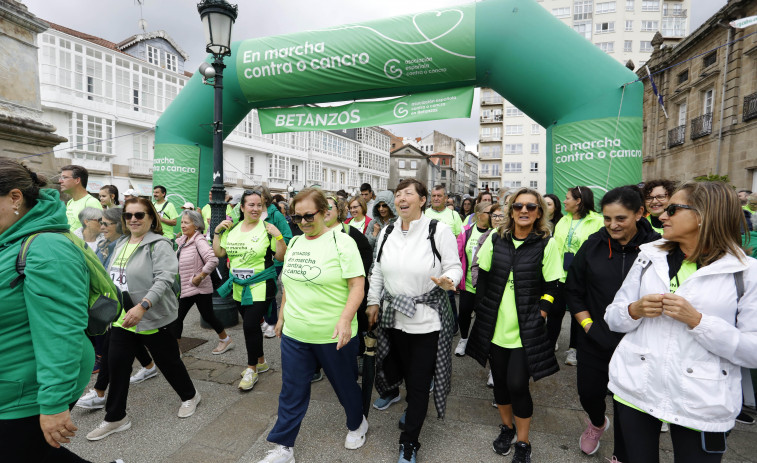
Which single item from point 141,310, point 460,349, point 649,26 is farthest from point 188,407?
point 649,26

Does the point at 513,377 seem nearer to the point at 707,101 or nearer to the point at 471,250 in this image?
the point at 471,250

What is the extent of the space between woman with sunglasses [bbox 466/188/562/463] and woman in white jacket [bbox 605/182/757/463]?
0.69 metres

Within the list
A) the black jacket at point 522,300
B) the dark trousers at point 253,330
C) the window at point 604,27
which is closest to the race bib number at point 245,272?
the dark trousers at point 253,330

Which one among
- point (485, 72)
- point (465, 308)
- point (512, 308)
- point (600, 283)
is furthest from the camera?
point (485, 72)

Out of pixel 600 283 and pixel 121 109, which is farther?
pixel 121 109

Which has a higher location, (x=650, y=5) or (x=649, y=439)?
(x=650, y=5)

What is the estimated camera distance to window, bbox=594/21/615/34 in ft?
122

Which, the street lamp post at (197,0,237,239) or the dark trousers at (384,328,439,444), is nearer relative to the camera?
the dark trousers at (384,328,439,444)

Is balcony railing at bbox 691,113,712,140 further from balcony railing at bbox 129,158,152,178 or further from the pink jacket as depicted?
balcony railing at bbox 129,158,152,178

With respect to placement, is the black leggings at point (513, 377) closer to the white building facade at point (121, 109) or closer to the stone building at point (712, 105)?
the stone building at point (712, 105)

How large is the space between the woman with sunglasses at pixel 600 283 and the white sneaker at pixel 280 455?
212 cm

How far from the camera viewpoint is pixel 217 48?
5.41 metres

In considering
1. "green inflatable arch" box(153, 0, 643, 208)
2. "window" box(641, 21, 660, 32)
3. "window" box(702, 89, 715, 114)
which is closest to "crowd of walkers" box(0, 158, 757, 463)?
"green inflatable arch" box(153, 0, 643, 208)

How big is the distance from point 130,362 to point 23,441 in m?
1.37
